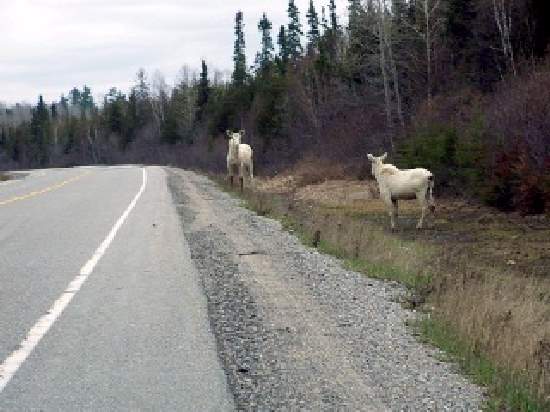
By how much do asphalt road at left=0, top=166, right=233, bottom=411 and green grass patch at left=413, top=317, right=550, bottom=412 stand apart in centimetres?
191

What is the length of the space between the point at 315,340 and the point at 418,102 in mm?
31848

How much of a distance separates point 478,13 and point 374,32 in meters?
5.25

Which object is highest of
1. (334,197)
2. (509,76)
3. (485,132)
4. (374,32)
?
(374,32)

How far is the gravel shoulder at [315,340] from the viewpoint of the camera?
18.9ft

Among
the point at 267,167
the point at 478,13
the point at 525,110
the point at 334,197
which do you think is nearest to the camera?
the point at 525,110

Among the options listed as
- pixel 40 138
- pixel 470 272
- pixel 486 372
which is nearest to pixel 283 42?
pixel 40 138

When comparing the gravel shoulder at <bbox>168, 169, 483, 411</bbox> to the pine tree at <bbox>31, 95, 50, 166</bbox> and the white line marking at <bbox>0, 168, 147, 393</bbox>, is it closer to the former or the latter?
the white line marking at <bbox>0, 168, 147, 393</bbox>

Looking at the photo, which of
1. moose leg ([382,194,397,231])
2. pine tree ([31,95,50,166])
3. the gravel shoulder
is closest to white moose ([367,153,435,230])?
moose leg ([382,194,397,231])

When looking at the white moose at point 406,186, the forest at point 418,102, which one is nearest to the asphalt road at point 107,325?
the white moose at point 406,186

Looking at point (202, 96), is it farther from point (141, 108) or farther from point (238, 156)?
point (238, 156)

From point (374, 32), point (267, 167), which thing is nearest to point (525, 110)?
point (374, 32)

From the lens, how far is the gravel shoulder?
5.75m

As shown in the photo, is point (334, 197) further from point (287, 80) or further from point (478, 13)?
point (287, 80)

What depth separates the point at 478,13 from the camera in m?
36.7
